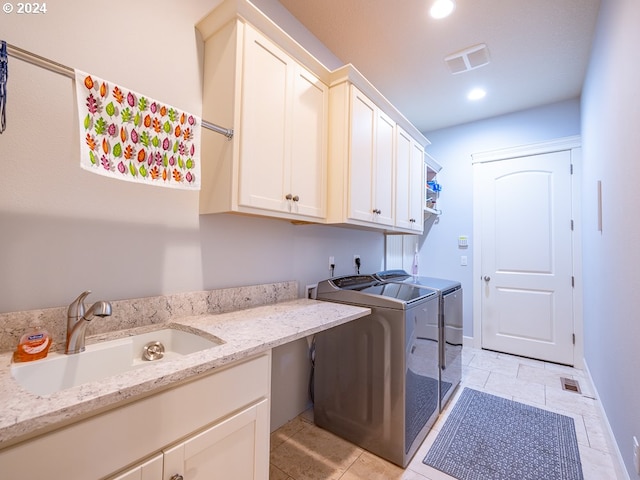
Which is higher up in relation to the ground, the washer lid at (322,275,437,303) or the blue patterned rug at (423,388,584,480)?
the washer lid at (322,275,437,303)

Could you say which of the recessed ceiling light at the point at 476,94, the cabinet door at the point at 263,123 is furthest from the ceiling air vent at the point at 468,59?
the cabinet door at the point at 263,123

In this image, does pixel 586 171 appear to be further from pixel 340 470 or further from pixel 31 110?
pixel 31 110

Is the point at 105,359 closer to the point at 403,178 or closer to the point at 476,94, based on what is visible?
the point at 403,178

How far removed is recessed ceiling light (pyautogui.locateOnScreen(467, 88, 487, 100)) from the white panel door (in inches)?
33.6

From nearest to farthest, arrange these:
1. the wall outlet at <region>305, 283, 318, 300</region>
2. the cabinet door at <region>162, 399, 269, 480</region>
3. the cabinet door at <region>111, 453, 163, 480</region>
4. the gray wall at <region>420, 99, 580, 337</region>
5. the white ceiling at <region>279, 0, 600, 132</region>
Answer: the cabinet door at <region>111, 453, 163, 480</region>
the cabinet door at <region>162, 399, 269, 480</region>
the white ceiling at <region>279, 0, 600, 132</region>
the wall outlet at <region>305, 283, 318, 300</region>
the gray wall at <region>420, 99, 580, 337</region>

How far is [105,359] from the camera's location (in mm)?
1059

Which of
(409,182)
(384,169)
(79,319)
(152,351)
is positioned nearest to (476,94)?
(409,182)

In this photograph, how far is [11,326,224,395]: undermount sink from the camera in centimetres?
89

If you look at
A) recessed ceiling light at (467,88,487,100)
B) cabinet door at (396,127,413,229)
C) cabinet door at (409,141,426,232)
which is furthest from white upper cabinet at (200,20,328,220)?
recessed ceiling light at (467,88,487,100)

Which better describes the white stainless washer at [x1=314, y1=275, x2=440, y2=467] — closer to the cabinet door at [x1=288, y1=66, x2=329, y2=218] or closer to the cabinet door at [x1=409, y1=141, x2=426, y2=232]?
the cabinet door at [x1=288, y1=66, x2=329, y2=218]

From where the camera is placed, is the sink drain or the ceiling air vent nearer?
the sink drain

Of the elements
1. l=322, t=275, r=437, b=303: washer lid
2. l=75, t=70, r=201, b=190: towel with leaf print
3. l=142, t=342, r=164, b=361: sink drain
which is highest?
l=75, t=70, r=201, b=190: towel with leaf print

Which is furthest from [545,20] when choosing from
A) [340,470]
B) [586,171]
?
[340,470]

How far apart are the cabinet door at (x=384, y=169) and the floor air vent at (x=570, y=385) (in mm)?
2170
